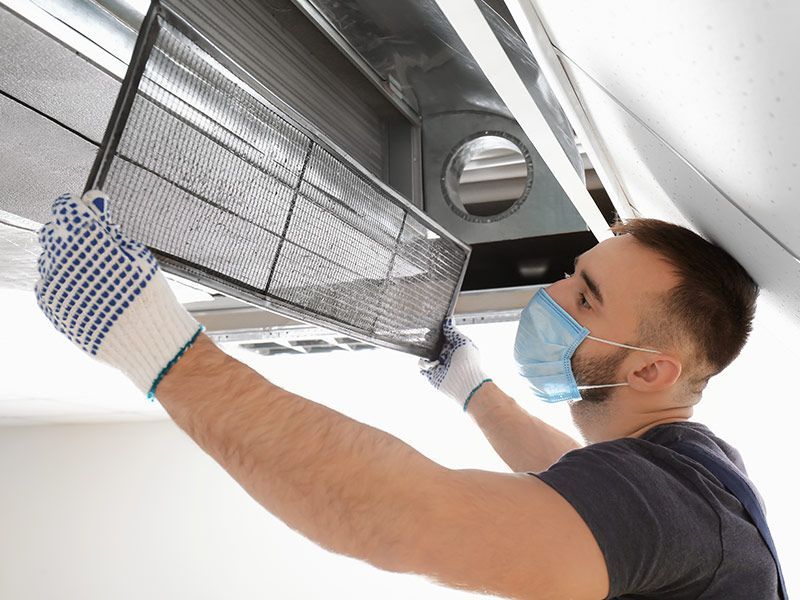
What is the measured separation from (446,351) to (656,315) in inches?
26.5

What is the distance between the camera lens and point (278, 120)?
126 cm

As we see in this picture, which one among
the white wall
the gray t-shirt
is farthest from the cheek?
the white wall

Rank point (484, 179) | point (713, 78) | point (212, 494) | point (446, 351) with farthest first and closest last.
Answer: point (212, 494) < point (484, 179) < point (446, 351) < point (713, 78)

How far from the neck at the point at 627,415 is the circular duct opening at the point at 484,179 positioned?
2.00 ft

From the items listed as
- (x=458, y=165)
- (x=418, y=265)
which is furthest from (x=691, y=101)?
(x=458, y=165)

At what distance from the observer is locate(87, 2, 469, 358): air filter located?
3.47ft

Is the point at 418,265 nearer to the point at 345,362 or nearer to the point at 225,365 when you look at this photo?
the point at 225,365

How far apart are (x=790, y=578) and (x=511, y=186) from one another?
265cm

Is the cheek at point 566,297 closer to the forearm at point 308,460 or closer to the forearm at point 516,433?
the forearm at point 516,433

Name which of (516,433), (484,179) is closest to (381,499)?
(516,433)

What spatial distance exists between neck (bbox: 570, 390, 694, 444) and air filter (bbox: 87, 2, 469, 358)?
514 mm

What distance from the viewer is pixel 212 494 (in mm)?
5176

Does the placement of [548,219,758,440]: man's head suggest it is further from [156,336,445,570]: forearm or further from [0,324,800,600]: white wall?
[0,324,800,600]: white wall

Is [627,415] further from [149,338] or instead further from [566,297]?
[149,338]
